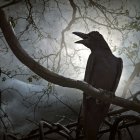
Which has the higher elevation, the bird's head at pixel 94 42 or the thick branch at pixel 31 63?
the bird's head at pixel 94 42

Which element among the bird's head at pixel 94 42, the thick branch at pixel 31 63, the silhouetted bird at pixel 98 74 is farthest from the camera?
the bird's head at pixel 94 42

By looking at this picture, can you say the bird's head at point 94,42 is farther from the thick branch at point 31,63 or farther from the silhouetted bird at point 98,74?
the thick branch at point 31,63

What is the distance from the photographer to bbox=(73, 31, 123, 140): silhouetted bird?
5.34 m

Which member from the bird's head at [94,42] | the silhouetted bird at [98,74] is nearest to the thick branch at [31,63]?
the silhouetted bird at [98,74]

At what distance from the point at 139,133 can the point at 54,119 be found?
3.77 m

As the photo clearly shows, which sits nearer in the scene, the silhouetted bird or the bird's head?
the silhouetted bird

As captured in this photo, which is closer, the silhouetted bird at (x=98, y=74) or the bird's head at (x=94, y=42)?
the silhouetted bird at (x=98, y=74)

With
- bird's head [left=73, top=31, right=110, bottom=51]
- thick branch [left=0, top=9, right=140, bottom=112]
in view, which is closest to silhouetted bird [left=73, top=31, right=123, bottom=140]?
bird's head [left=73, top=31, right=110, bottom=51]

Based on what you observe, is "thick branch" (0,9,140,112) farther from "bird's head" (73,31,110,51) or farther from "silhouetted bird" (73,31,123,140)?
"bird's head" (73,31,110,51)

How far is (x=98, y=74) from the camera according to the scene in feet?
18.9

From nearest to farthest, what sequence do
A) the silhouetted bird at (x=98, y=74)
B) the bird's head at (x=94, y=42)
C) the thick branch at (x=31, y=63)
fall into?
the thick branch at (x=31, y=63)
the silhouetted bird at (x=98, y=74)
the bird's head at (x=94, y=42)

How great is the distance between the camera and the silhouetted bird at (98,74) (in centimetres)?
534

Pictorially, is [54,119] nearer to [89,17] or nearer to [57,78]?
[89,17]

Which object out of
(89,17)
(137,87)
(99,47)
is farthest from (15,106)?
(99,47)
